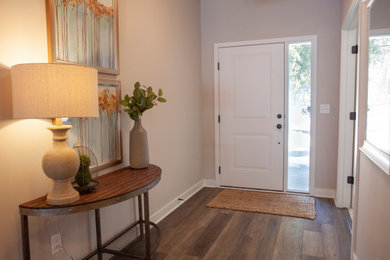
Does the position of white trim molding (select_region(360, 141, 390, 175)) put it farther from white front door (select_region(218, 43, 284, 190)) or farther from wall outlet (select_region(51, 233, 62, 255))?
white front door (select_region(218, 43, 284, 190))

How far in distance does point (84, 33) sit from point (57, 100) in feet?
2.59

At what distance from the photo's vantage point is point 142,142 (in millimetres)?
2342

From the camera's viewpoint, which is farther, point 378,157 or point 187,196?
point 187,196

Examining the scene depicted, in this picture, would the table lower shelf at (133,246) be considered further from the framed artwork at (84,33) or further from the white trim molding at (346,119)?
the white trim molding at (346,119)

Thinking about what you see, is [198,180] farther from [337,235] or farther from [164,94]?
Result: [337,235]

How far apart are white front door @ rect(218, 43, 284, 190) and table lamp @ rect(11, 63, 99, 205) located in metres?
2.76

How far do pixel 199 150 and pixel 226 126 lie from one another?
1.69ft

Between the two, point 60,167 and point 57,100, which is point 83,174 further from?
point 57,100

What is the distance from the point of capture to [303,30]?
3.70 m

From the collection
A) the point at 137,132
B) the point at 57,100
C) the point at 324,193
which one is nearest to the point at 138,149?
the point at 137,132

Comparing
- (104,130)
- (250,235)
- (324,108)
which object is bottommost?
(250,235)

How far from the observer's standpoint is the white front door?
3.88 m

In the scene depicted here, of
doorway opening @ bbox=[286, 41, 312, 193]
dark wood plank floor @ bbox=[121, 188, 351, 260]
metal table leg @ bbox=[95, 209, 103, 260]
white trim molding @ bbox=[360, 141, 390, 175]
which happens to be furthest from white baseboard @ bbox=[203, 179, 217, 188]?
white trim molding @ bbox=[360, 141, 390, 175]

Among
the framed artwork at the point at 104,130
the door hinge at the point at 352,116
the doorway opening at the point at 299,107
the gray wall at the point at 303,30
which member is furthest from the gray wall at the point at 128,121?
the door hinge at the point at 352,116
